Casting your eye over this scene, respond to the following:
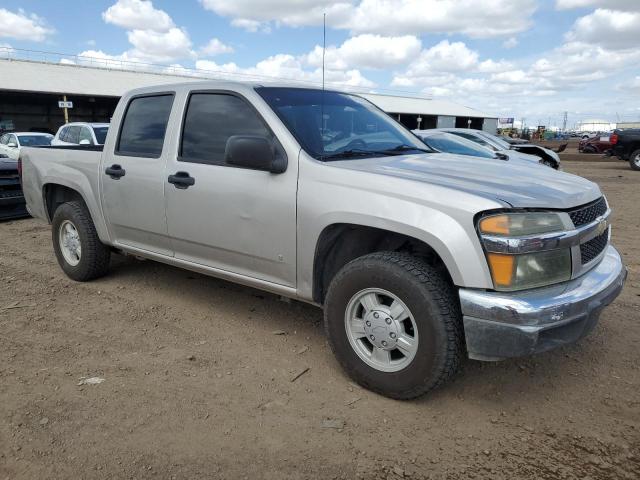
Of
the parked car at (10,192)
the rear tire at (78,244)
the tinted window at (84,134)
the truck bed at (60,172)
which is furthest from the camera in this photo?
the tinted window at (84,134)

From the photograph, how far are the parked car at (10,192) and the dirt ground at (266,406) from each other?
4854 millimetres

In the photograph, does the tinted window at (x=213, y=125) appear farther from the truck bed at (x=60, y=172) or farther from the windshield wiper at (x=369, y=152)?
the truck bed at (x=60, y=172)

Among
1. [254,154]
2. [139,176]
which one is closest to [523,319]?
[254,154]

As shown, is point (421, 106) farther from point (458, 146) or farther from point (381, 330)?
point (381, 330)

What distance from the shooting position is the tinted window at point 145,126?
13.9 feet

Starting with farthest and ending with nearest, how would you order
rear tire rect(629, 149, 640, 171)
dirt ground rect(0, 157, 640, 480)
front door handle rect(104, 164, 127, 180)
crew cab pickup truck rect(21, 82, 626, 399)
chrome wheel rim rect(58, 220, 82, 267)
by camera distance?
rear tire rect(629, 149, 640, 171), chrome wheel rim rect(58, 220, 82, 267), front door handle rect(104, 164, 127, 180), crew cab pickup truck rect(21, 82, 626, 399), dirt ground rect(0, 157, 640, 480)

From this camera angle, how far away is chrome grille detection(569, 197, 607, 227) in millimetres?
2879

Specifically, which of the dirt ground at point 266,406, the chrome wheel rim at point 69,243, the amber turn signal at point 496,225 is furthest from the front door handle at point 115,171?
the amber turn signal at point 496,225

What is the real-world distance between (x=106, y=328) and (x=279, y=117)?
2.15 meters

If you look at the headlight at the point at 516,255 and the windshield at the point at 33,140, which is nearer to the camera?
the headlight at the point at 516,255

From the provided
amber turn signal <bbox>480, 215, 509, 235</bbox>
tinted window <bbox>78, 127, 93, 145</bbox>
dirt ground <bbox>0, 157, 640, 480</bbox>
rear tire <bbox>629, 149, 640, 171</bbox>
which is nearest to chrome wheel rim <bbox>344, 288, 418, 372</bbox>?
dirt ground <bbox>0, 157, 640, 480</bbox>

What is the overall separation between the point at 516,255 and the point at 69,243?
438 centimetres

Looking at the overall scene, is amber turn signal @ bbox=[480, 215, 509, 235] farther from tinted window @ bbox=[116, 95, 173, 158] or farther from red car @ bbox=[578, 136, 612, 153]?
red car @ bbox=[578, 136, 612, 153]

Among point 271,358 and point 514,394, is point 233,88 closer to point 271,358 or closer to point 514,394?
point 271,358
